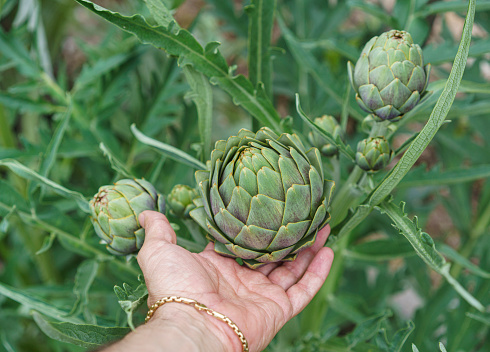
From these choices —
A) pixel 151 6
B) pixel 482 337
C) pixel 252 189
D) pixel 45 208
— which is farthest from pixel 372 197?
pixel 482 337

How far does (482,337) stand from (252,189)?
0.84 m

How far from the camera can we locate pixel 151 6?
2.33ft

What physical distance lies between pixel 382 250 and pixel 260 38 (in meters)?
0.48

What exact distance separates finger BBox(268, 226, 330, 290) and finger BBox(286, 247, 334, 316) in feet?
0.06

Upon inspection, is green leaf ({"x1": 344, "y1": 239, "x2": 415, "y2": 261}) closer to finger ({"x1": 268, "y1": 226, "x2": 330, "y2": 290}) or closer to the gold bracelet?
finger ({"x1": 268, "y1": 226, "x2": 330, "y2": 290})

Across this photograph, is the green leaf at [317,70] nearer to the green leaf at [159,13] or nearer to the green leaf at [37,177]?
the green leaf at [159,13]

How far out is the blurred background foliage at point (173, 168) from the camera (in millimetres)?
827

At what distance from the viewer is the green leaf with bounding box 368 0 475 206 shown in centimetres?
55

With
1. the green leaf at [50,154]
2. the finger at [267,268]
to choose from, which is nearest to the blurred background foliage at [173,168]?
the green leaf at [50,154]

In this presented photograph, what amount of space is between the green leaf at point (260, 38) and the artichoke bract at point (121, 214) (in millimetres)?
277

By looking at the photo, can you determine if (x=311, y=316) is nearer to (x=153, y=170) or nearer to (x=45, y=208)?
(x=153, y=170)

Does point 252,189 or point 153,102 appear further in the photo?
point 153,102

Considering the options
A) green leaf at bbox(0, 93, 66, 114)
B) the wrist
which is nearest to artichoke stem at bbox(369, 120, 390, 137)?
the wrist

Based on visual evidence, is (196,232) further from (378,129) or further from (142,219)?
(378,129)
